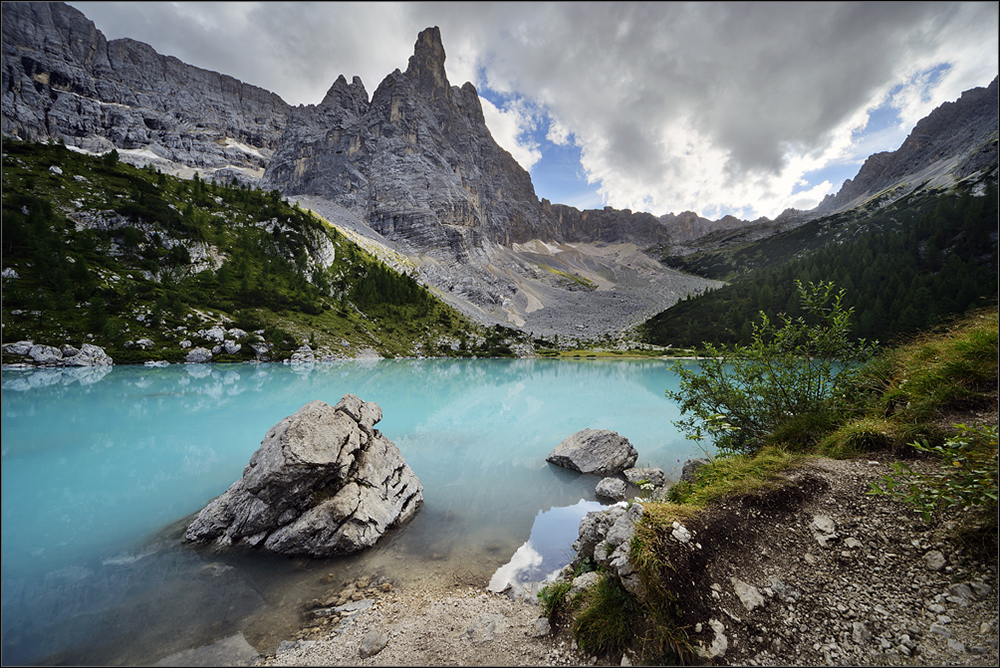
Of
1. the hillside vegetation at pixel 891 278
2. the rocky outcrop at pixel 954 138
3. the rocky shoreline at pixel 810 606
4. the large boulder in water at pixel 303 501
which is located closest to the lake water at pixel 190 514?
the large boulder in water at pixel 303 501

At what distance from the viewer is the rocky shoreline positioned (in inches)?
141

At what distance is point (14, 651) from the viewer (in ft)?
19.6

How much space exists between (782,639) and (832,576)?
118cm

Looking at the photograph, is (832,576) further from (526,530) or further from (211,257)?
(211,257)

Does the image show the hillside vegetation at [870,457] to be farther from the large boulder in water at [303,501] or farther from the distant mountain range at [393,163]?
the distant mountain range at [393,163]

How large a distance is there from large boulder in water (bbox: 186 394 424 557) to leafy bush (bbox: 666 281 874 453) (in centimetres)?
889

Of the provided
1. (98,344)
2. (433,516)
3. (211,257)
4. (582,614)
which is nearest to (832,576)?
(582,614)

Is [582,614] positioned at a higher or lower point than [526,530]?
higher

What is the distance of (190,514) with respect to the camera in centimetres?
1061

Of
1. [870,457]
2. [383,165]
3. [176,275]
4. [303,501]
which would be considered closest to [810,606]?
[870,457]

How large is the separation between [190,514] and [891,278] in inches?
4547

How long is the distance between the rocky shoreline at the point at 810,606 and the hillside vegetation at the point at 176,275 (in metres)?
58.5

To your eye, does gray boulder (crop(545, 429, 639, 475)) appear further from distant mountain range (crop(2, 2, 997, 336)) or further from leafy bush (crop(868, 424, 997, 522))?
distant mountain range (crop(2, 2, 997, 336))

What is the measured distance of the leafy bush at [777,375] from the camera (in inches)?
320
